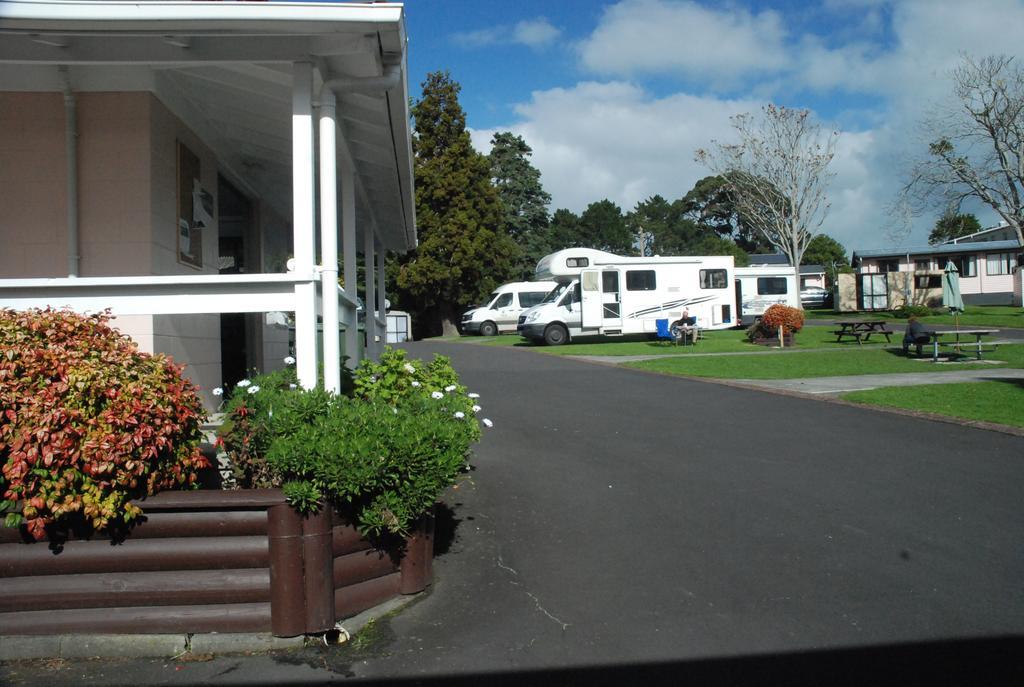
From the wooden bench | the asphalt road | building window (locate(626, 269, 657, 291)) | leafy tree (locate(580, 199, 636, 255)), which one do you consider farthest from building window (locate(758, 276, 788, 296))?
leafy tree (locate(580, 199, 636, 255))

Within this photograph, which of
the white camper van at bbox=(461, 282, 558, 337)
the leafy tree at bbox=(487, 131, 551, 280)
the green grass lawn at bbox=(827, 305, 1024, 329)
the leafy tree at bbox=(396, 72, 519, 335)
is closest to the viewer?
the green grass lawn at bbox=(827, 305, 1024, 329)

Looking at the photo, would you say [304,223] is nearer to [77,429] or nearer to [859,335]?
[77,429]

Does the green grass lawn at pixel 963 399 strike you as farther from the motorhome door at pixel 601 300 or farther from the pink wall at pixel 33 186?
the motorhome door at pixel 601 300

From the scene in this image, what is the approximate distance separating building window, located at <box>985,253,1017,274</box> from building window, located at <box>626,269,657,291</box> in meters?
33.7

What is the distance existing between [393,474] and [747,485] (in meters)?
4.12

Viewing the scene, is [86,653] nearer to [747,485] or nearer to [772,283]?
[747,485]

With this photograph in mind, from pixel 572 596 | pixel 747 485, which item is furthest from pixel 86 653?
pixel 747 485

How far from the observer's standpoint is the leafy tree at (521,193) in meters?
62.7

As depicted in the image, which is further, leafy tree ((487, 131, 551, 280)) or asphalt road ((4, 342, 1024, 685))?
leafy tree ((487, 131, 551, 280))

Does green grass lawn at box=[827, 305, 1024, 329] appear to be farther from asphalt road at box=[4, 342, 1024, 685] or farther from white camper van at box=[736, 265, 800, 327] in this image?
asphalt road at box=[4, 342, 1024, 685]

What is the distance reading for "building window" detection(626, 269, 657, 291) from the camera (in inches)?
1125

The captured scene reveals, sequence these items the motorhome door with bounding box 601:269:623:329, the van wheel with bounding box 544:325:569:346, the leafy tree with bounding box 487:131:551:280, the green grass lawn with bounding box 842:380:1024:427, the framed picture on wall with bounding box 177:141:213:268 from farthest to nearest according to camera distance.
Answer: the leafy tree with bounding box 487:131:551:280, the motorhome door with bounding box 601:269:623:329, the van wheel with bounding box 544:325:569:346, the green grass lawn with bounding box 842:380:1024:427, the framed picture on wall with bounding box 177:141:213:268

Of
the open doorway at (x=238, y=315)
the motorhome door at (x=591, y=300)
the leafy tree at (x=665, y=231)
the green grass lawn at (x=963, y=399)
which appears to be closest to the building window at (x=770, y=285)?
the motorhome door at (x=591, y=300)

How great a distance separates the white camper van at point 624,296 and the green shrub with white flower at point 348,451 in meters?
22.9
